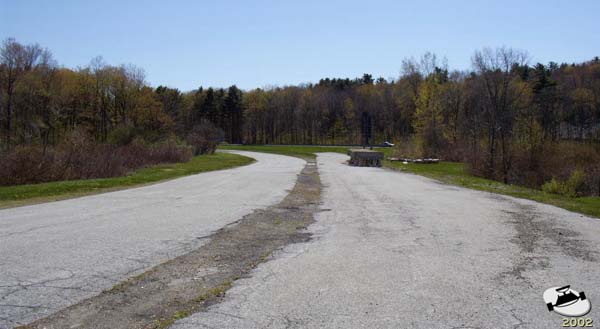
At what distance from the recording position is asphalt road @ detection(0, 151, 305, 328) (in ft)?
19.2

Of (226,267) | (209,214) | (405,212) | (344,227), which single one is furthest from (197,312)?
(405,212)

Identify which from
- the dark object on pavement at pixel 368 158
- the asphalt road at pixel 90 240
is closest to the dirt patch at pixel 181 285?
the asphalt road at pixel 90 240

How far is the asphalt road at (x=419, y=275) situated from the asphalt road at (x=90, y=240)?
1822mm

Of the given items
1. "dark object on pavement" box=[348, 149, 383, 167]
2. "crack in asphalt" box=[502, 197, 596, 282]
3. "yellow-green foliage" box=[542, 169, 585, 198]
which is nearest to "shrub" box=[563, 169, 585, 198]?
"yellow-green foliage" box=[542, 169, 585, 198]

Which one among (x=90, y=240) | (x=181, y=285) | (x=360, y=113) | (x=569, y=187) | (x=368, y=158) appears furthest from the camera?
(x=360, y=113)

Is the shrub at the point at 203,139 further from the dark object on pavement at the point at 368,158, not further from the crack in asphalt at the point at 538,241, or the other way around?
the crack in asphalt at the point at 538,241

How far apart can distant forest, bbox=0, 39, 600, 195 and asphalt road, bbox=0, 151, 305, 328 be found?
13.7 m

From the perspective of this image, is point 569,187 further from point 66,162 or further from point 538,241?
point 66,162

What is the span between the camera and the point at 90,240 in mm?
8969

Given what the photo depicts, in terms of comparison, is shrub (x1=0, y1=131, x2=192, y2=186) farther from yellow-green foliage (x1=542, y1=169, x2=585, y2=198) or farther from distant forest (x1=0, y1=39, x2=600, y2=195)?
yellow-green foliage (x1=542, y1=169, x2=585, y2=198)

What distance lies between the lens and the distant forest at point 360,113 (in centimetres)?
3228

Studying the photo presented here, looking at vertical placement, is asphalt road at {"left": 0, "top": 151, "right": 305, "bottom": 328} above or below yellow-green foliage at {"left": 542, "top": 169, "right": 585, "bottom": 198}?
above

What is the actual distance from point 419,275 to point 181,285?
318cm

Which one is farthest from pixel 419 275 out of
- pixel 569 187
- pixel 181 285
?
pixel 569 187
